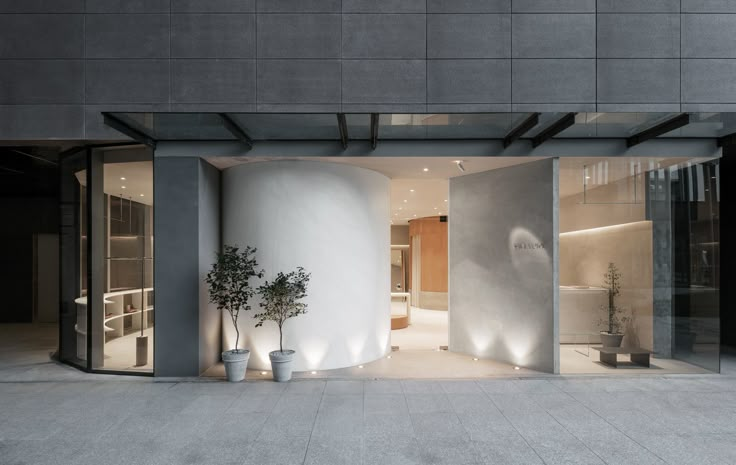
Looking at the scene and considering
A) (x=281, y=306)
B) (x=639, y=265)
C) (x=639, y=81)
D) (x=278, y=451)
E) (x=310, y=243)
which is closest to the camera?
(x=278, y=451)

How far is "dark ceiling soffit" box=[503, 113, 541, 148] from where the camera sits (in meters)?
6.25

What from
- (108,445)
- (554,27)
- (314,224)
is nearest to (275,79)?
(314,224)

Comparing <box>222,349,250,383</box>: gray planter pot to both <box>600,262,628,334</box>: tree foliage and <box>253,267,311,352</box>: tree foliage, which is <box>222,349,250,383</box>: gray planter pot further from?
<box>600,262,628,334</box>: tree foliage

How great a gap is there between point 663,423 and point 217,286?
6.21 m

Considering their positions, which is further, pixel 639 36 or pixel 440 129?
pixel 639 36

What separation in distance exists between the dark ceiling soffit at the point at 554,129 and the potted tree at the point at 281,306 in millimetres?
4331

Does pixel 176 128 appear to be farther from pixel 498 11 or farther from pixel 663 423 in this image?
pixel 663 423

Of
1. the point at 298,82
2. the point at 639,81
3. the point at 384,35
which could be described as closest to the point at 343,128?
the point at 298,82

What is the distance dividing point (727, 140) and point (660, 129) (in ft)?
5.21

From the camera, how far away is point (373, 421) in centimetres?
541

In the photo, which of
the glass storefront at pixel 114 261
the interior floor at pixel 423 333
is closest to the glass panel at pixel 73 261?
the glass storefront at pixel 114 261

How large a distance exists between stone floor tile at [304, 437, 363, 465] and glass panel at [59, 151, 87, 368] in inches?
211

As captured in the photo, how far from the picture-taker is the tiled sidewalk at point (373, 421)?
14.8ft

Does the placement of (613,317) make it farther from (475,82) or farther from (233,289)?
(233,289)
